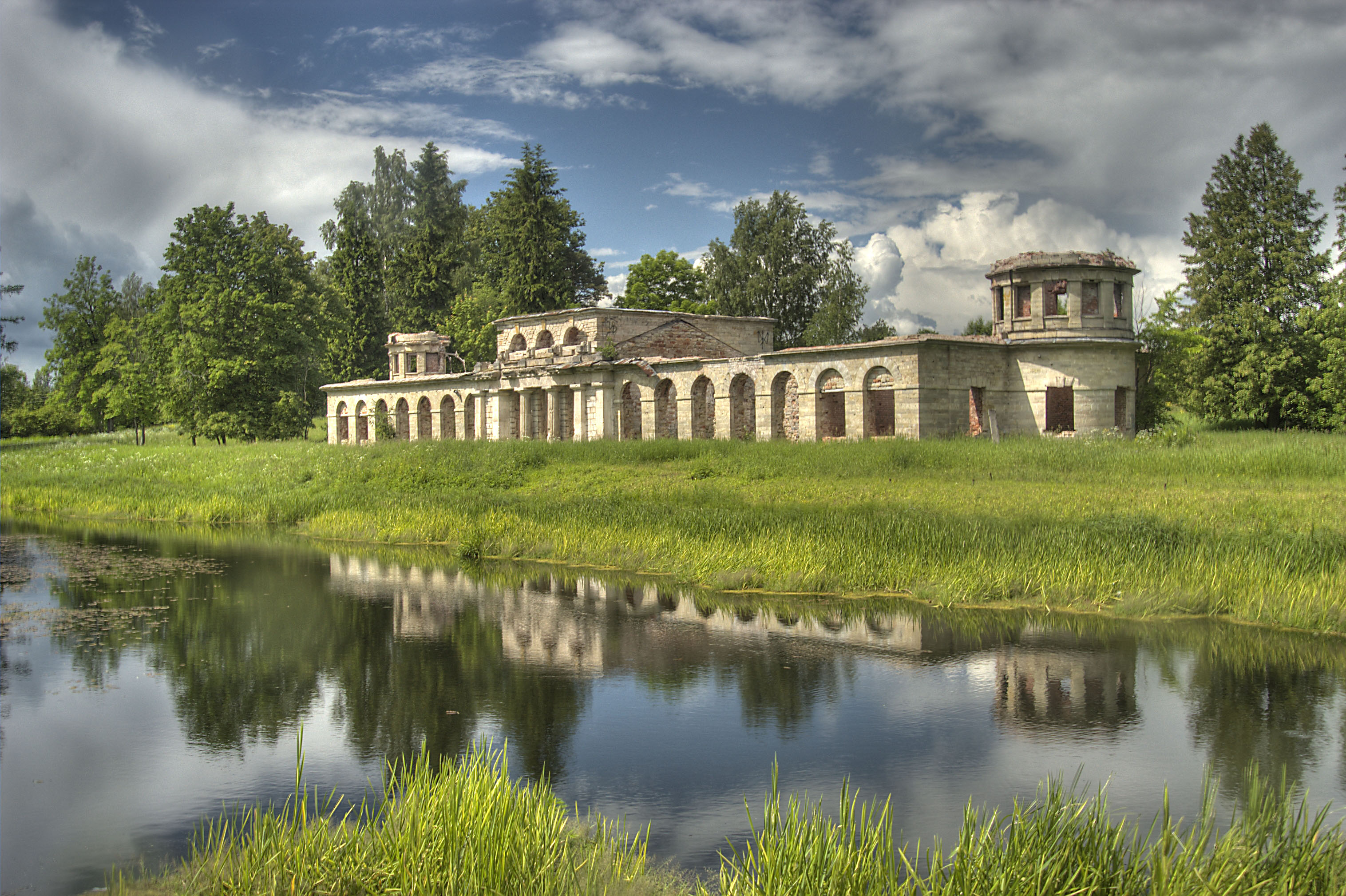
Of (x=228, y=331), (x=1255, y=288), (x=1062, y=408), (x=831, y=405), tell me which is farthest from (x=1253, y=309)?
(x=228, y=331)

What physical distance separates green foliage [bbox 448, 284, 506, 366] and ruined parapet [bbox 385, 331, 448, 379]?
11.4 ft

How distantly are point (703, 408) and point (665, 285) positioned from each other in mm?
24563

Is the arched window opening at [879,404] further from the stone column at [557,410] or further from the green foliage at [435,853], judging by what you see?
the green foliage at [435,853]

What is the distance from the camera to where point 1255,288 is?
1689 inches

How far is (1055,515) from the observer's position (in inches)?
655

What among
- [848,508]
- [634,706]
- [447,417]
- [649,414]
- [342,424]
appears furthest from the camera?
[342,424]

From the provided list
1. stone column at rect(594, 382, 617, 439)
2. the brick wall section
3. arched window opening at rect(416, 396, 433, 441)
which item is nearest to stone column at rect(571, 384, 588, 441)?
stone column at rect(594, 382, 617, 439)

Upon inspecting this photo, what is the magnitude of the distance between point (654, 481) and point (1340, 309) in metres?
27.9

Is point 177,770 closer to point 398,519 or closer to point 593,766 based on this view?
point 593,766

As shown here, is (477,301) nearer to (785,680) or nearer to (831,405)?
(831,405)

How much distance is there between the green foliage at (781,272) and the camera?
201ft

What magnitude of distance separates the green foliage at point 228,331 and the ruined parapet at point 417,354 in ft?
21.2

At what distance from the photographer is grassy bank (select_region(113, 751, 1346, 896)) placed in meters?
5.19

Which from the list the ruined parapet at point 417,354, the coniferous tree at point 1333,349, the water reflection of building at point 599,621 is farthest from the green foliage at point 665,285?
the water reflection of building at point 599,621
